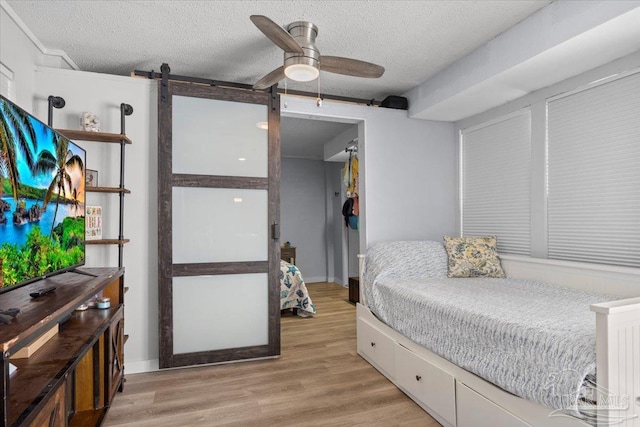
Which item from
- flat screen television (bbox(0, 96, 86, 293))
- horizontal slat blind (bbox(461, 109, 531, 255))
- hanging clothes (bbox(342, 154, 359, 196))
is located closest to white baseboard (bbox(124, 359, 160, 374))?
flat screen television (bbox(0, 96, 86, 293))

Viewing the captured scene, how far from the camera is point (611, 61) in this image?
2354 mm

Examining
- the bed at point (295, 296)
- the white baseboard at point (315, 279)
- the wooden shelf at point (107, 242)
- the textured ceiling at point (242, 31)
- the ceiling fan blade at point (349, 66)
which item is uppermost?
the textured ceiling at point (242, 31)

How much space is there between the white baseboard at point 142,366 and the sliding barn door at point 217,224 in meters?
0.10

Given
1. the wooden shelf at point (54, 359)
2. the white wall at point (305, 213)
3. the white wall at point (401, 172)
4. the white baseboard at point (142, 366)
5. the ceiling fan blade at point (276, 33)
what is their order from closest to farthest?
1. the wooden shelf at point (54, 359)
2. the ceiling fan blade at point (276, 33)
3. the white baseboard at point (142, 366)
4. the white wall at point (401, 172)
5. the white wall at point (305, 213)

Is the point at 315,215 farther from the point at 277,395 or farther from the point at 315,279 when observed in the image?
the point at 277,395

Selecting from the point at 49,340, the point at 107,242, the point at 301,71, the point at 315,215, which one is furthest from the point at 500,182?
the point at 315,215

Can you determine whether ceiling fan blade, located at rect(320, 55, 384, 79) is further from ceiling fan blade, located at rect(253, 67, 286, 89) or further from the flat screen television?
the flat screen television

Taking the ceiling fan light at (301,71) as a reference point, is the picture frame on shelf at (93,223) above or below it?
below

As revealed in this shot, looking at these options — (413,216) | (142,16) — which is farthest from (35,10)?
(413,216)

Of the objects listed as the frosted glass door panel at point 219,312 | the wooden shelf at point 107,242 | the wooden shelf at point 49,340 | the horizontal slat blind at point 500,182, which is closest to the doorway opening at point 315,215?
the horizontal slat blind at point 500,182

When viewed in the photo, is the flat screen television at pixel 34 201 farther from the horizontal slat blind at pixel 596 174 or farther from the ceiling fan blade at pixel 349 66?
the horizontal slat blind at pixel 596 174

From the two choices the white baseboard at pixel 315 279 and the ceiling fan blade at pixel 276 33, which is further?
the white baseboard at pixel 315 279

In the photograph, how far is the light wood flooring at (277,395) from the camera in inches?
84.3

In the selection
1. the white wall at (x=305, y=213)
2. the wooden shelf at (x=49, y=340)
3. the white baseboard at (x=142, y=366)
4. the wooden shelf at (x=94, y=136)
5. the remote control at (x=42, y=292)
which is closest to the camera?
the wooden shelf at (x=49, y=340)
